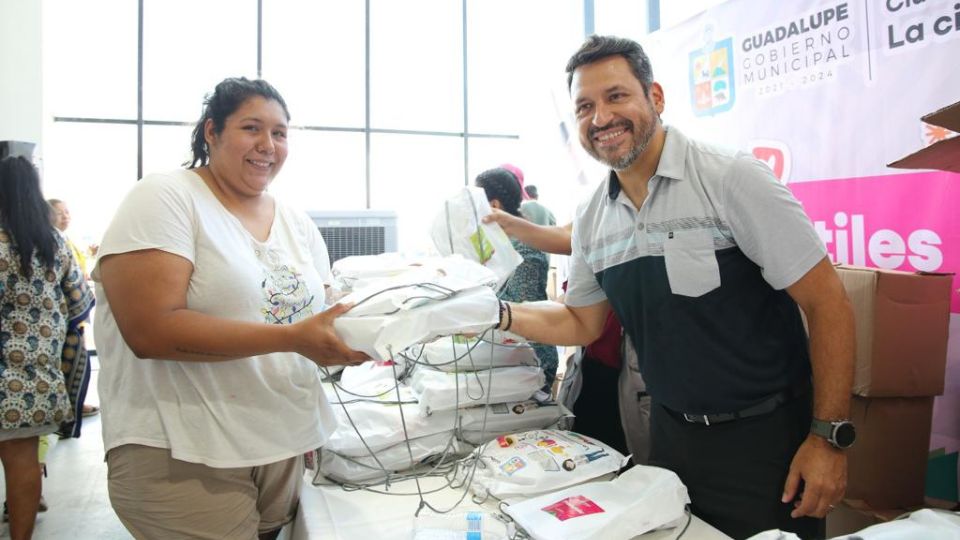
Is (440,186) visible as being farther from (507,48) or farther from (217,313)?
(217,313)

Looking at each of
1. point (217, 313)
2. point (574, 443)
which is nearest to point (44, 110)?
point (217, 313)

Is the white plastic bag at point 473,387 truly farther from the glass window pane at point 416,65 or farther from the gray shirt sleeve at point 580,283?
the glass window pane at point 416,65

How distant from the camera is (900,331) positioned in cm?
176

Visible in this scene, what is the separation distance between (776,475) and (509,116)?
6064 millimetres

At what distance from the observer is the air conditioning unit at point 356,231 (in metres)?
3.17

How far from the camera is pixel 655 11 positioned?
14.3 feet

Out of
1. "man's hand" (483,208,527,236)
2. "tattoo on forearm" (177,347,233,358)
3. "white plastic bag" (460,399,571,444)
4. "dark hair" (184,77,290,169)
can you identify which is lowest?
"white plastic bag" (460,399,571,444)

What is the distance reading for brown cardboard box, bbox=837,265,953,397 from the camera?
175 cm

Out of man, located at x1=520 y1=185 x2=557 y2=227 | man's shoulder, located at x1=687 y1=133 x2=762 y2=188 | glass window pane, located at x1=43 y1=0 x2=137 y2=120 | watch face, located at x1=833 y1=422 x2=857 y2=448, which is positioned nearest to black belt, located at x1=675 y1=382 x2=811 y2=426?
watch face, located at x1=833 y1=422 x2=857 y2=448

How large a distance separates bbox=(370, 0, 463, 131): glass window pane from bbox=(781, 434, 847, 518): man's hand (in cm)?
577

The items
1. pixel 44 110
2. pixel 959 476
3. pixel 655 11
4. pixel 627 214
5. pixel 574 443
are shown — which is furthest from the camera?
pixel 44 110

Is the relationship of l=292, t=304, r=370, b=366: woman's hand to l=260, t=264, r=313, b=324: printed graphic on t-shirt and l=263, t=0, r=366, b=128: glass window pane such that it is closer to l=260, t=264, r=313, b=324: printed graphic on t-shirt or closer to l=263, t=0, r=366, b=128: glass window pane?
l=260, t=264, r=313, b=324: printed graphic on t-shirt

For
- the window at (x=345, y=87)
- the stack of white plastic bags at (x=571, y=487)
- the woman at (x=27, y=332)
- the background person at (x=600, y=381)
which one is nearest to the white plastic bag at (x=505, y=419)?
the stack of white plastic bags at (x=571, y=487)

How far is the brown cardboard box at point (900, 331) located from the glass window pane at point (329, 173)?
5018mm
